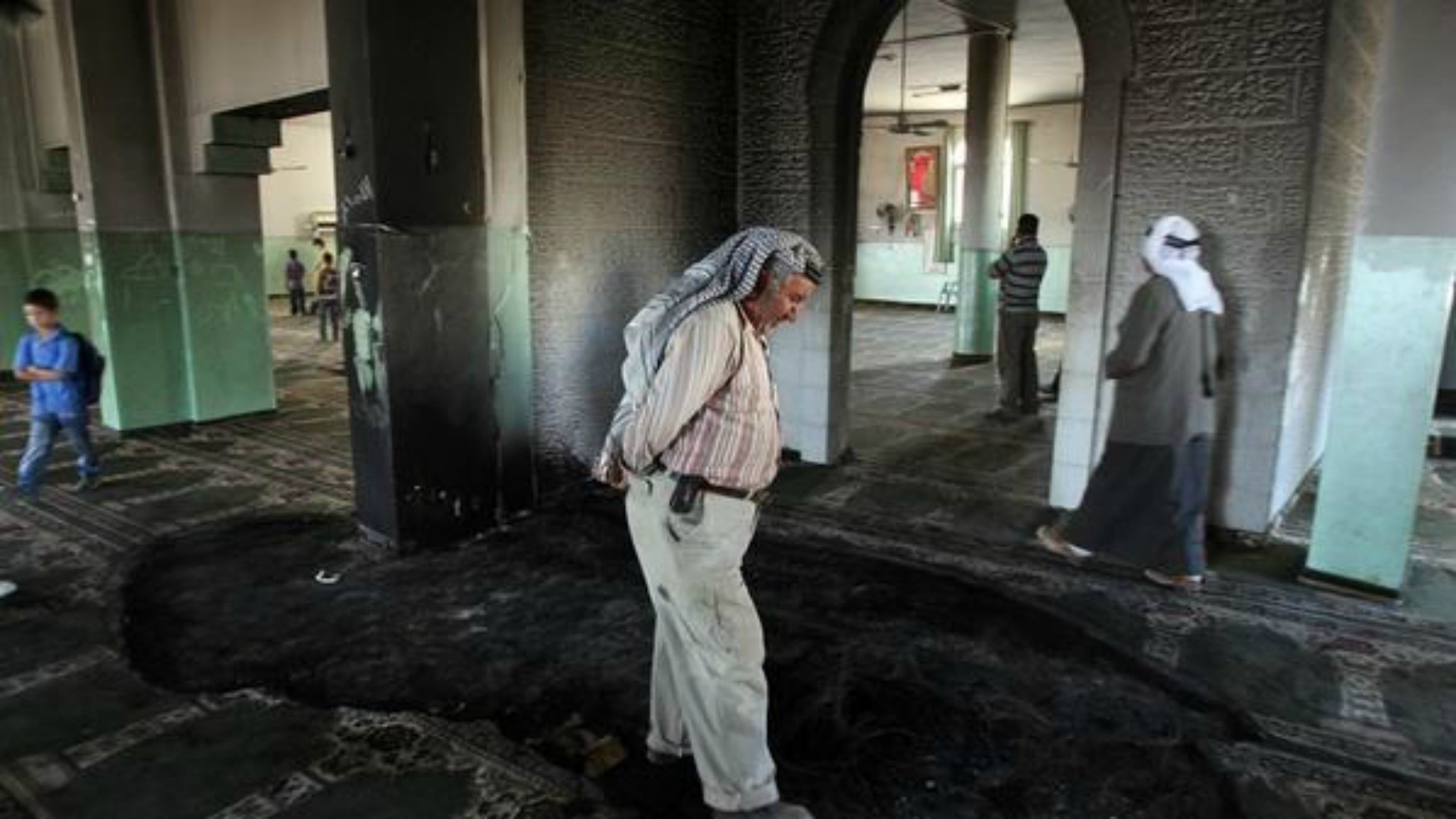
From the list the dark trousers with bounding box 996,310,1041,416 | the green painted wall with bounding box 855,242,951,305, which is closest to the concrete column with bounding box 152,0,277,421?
the dark trousers with bounding box 996,310,1041,416

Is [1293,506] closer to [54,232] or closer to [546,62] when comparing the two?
[546,62]

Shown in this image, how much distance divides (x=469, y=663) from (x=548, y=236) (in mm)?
2586

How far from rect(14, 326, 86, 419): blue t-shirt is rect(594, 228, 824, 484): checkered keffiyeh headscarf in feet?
14.4

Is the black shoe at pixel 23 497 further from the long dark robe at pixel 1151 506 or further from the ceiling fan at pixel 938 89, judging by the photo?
the ceiling fan at pixel 938 89

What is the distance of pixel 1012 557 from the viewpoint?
14.9 ft

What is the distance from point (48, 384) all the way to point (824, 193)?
470 centimetres

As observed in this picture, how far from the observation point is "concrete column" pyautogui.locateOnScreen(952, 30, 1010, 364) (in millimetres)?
10781

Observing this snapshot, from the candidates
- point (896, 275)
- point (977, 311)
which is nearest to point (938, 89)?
point (896, 275)

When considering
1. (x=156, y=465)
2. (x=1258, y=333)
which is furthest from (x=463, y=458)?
(x=1258, y=333)

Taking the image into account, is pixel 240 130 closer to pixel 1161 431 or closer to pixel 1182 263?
pixel 1182 263

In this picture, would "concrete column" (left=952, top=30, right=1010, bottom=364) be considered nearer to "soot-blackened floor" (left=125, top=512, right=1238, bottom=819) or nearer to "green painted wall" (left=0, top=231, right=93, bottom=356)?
"soot-blackened floor" (left=125, top=512, right=1238, bottom=819)

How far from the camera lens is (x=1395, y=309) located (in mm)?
3867

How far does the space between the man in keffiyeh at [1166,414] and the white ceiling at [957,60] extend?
4990mm

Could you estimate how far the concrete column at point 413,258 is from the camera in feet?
14.1
